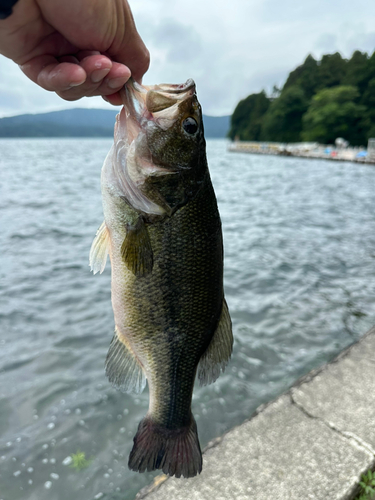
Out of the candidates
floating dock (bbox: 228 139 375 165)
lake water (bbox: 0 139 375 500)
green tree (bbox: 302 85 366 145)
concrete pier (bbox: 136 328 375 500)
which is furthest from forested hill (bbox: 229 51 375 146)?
concrete pier (bbox: 136 328 375 500)

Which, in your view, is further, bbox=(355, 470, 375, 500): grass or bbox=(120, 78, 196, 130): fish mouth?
bbox=(355, 470, 375, 500): grass

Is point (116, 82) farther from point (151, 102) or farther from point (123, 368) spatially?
point (123, 368)

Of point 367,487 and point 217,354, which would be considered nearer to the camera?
point 217,354

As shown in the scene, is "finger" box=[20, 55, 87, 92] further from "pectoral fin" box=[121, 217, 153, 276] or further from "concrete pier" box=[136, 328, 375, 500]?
"concrete pier" box=[136, 328, 375, 500]

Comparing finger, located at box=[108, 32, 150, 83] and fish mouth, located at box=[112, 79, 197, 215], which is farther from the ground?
finger, located at box=[108, 32, 150, 83]

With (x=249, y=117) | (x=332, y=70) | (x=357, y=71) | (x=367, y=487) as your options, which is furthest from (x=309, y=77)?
(x=367, y=487)

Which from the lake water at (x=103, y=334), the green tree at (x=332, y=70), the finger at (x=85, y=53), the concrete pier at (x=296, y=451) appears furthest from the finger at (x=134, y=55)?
the green tree at (x=332, y=70)

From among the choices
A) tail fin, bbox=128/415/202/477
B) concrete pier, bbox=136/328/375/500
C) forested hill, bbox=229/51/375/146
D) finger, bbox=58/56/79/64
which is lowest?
concrete pier, bbox=136/328/375/500

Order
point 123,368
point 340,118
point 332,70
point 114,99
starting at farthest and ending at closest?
point 332,70 < point 340,118 < point 123,368 < point 114,99
